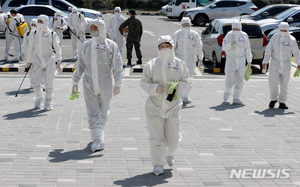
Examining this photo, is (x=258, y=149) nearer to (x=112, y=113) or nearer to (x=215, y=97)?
(x=112, y=113)

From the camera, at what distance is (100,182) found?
7.06m

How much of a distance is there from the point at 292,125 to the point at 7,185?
553 cm

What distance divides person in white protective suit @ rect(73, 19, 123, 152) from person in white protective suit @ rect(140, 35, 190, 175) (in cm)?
112

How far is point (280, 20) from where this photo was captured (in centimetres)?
2333

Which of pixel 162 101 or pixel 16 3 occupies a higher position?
pixel 162 101

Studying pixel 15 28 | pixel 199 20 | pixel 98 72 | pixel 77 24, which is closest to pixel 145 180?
pixel 98 72

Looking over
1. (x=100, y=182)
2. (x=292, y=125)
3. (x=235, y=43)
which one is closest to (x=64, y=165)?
(x=100, y=182)

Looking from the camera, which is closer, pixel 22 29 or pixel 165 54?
pixel 165 54

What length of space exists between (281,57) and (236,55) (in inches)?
38.3

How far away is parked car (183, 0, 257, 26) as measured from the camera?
3400 centimetres

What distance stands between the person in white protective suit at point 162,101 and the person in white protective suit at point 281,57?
4.75 meters

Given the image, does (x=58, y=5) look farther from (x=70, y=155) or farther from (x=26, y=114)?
(x=70, y=155)

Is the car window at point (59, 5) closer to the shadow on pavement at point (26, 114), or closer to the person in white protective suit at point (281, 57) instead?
the shadow on pavement at point (26, 114)

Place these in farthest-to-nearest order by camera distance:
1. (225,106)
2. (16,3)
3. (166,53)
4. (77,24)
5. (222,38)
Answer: (16,3)
(77,24)
(222,38)
(225,106)
(166,53)
